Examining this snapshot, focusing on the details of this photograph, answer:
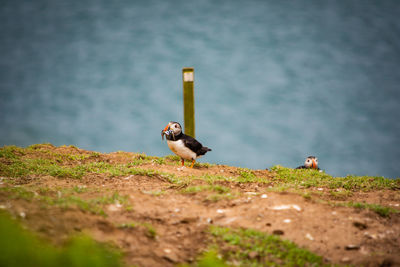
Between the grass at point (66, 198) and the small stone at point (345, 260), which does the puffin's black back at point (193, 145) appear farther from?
the small stone at point (345, 260)

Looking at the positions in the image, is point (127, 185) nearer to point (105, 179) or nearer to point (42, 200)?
point (105, 179)

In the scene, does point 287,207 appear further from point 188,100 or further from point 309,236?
point 188,100

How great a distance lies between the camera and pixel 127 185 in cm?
798

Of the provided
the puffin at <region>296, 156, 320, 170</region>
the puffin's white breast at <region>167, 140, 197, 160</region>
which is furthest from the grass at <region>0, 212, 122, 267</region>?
the puffin at <region>296, 156, 320, 170</region>

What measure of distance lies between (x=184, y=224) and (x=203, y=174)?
387cm

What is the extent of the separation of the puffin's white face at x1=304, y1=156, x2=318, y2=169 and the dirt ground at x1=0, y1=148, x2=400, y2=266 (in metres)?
4.88

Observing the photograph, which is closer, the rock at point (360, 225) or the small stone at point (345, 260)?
the small stone at point (345, 260)

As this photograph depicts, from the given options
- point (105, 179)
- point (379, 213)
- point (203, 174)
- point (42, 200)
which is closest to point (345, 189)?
point (379, 213)

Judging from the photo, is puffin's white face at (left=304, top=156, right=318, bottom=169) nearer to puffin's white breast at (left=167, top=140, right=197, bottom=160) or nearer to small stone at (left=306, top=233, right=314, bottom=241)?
puffin's white breast at (left=167, top=140, right=197, bottom=160)

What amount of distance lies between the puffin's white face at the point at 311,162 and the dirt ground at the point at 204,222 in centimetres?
488

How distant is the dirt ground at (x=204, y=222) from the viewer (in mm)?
4691

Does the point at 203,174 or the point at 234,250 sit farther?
the point at 203,174

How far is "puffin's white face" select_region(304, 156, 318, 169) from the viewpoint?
12609mm

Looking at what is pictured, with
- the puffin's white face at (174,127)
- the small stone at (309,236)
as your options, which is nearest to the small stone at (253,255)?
the small stone at (309,236)
